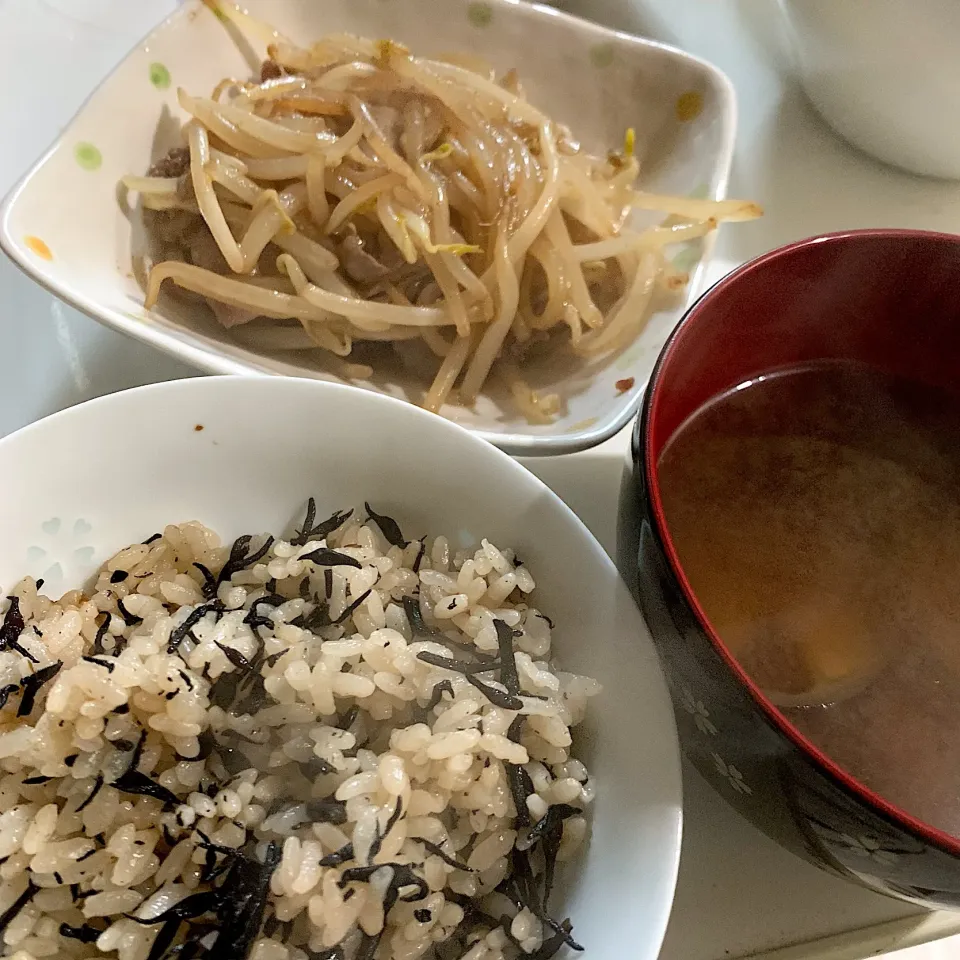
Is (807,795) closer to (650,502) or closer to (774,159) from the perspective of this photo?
(650,502)

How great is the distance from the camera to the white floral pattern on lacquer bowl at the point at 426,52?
100 centimetres

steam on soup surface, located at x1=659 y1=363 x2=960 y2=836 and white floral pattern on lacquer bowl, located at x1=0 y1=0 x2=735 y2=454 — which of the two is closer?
steam on soup surface, located at x1=659 y1=363 x2=960 y2=836

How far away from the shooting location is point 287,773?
0.75 meters

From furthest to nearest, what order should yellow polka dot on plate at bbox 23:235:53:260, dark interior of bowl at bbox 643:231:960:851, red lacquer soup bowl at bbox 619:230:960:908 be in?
yellow polka dot on plate at bbox 23:235:53:260 < dark interior of bowl at bbox 643:231:960:851 < red lacquer soup bowl at bbox 619:230:960:908

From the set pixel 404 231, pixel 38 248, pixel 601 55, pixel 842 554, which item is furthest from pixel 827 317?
pixel 38 248

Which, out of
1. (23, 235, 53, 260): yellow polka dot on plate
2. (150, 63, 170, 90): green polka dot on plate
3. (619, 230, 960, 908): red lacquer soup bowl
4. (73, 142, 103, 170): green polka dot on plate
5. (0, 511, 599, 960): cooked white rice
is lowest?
(0, 511, 599, 960): cooked white rice

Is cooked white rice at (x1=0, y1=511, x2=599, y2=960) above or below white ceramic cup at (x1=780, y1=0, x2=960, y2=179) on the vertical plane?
below

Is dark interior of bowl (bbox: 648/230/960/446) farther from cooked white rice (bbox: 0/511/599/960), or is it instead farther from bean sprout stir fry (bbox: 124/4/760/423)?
cooked white rice (bbox: 0/511/599/960)

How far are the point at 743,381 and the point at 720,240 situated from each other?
427mm

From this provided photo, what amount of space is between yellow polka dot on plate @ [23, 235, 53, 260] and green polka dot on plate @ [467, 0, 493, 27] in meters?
0.76

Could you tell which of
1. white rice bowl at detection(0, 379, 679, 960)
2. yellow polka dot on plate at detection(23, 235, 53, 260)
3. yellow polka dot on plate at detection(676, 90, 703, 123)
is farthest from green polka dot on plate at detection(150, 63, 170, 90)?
yellow polka dot on plate at detection(676, 90, 703, 123)

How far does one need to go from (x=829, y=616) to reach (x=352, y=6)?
3.80 feet

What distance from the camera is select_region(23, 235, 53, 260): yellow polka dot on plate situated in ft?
3.26

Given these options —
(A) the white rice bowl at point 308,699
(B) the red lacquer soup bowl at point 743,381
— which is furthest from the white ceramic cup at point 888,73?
(A) the white rice bowl at point 308,699
